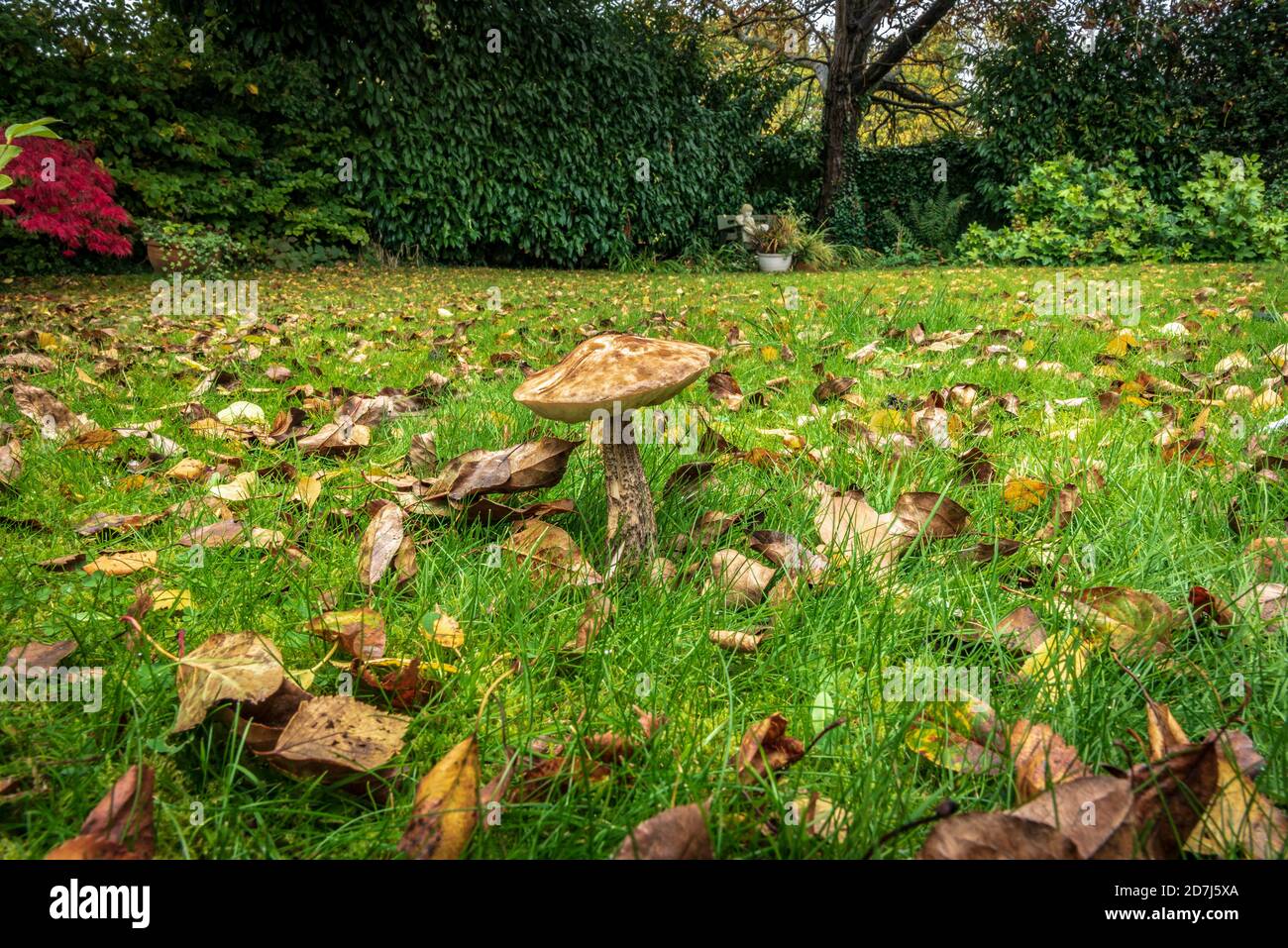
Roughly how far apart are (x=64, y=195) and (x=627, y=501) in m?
8.74

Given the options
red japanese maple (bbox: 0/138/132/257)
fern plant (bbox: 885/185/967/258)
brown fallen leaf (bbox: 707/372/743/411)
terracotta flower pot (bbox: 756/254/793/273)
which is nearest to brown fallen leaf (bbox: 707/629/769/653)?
brown fallen leaf (bbox: 707/372/743/411)

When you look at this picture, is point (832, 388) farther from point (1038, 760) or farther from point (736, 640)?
point (1038, 760)

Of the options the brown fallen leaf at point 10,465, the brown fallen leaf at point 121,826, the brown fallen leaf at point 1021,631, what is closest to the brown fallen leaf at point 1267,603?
the brown fallen leaf at point 1021,631

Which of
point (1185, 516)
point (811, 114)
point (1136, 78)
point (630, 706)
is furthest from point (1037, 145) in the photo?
point (630, 706)

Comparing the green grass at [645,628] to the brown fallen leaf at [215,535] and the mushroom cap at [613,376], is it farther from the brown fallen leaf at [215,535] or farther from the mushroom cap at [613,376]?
the mushroom cap at [613,376]

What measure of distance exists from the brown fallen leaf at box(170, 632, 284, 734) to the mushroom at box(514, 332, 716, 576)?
2.04 feet

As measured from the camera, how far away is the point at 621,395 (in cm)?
134

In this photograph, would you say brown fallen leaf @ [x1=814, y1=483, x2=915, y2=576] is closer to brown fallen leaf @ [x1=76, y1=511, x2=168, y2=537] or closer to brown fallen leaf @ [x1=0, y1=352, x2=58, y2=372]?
brown fallen leaf @ [x1=76, y1=511, x2=168, y2=537]

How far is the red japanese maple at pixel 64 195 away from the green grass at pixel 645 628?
227 inches

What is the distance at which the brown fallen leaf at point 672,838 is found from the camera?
85 cm

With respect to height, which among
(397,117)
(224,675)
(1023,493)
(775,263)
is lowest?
(224,675)

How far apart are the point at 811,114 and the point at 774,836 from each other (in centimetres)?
2506

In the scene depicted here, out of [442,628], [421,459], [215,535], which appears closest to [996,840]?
[442,628]
